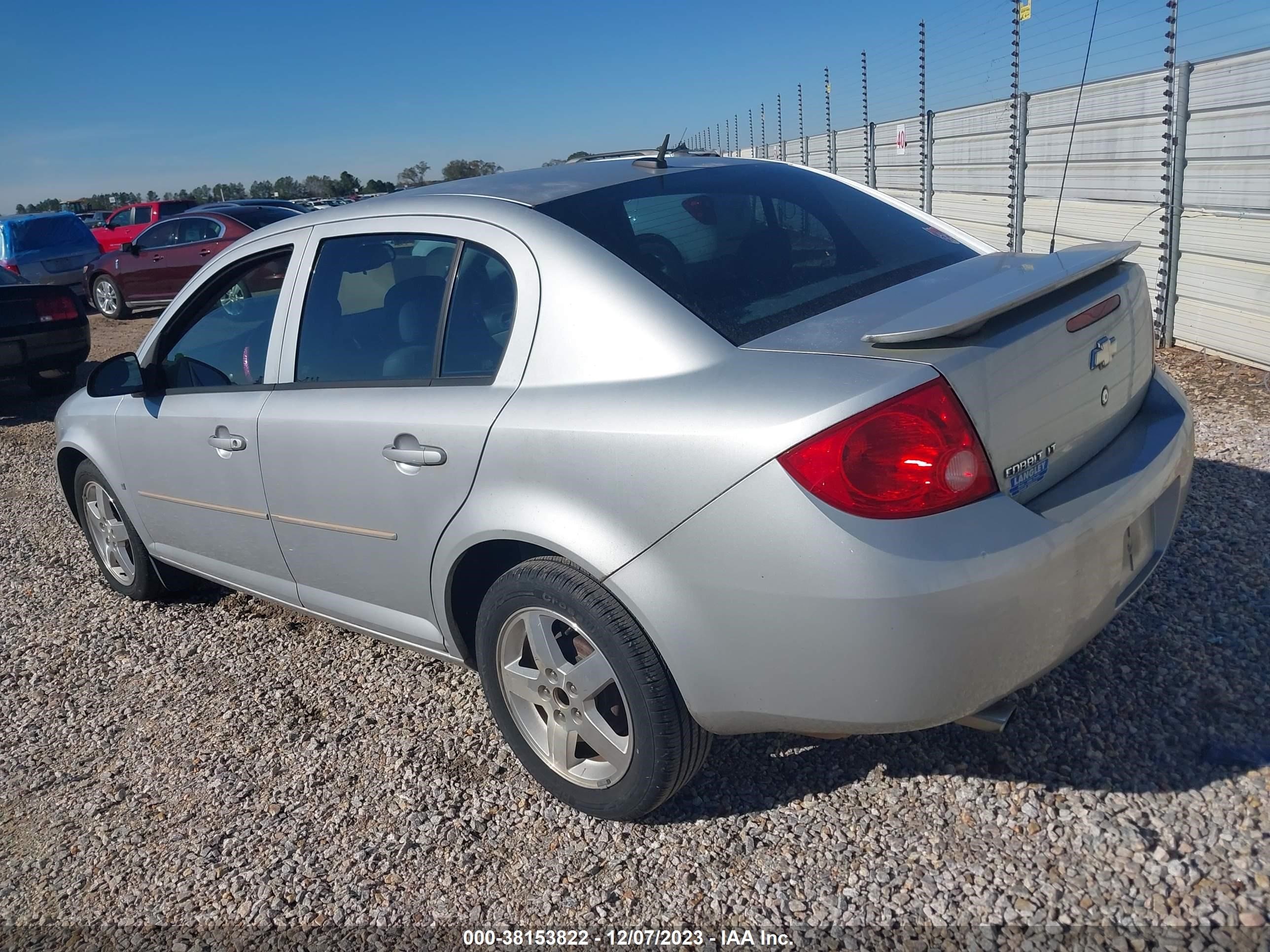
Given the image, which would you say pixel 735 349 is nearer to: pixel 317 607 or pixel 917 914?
pixel 917 914

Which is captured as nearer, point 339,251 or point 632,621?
point 632,621

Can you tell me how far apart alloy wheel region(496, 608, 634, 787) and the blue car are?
1737cm

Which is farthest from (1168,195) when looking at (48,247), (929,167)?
(48,247)

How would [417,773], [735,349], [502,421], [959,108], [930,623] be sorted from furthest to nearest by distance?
[959,108] < [417,773] < [502,421] < [735,349] < [930,623]

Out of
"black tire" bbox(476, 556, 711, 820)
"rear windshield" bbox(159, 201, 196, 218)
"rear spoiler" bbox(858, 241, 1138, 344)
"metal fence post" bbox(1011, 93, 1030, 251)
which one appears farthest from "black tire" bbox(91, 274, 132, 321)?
"rear spoiler" bbox(858, 241, 1138, 344)

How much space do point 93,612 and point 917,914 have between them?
404 centimetres

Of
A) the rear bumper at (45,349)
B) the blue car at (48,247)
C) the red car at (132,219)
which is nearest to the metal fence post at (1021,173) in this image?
the rear bumper at (45,349)

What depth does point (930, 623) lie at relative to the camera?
2.10 m

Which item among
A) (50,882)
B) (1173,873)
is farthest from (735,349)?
(50,882)

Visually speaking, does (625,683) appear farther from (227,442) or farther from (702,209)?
(227,442)

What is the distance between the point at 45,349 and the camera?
9.78m

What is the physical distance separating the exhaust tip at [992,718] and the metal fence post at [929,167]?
10215mm

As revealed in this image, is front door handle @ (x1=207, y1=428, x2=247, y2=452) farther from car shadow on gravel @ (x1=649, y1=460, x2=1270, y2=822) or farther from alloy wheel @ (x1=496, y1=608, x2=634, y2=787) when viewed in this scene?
car shadow on gravel @ (x1=649, y1=460, x2=1270, y2=822)

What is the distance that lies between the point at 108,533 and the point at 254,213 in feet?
39.6
